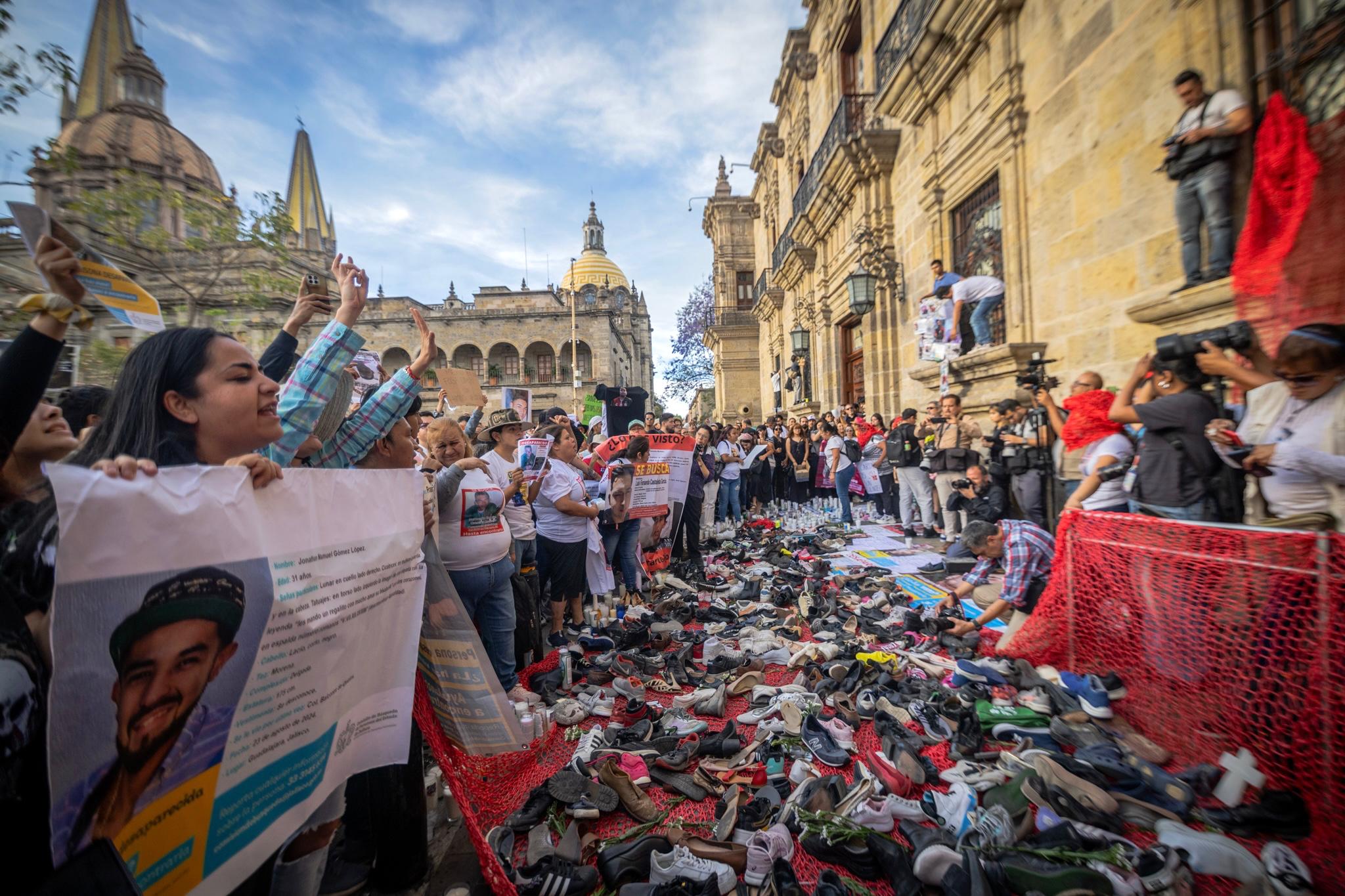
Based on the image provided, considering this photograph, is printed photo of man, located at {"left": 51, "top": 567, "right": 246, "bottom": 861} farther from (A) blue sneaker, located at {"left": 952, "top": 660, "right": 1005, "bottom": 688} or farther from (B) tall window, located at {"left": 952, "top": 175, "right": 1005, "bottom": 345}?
(B) tall window, located at {"left": 952, "top": 175, "right": 1005, "bottom": 345}

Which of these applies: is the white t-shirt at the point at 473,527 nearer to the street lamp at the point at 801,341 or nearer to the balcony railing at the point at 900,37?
the balcony railing at the point at 900,37

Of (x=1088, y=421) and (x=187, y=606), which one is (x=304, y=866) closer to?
(x=187, y=606)

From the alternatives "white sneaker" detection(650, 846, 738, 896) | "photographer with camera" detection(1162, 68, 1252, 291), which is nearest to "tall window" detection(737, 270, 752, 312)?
"photographer with camera" detection(1162, 68, 1252, 291)

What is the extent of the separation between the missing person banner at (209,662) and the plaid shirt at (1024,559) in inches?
180

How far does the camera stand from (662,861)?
2.39 m

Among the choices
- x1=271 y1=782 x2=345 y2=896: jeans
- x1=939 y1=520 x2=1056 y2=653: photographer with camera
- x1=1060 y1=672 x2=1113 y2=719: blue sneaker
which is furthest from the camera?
x1=939 y1=520 x2=1056 y2=653: photographer with camera

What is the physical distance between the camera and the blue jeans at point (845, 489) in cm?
1095

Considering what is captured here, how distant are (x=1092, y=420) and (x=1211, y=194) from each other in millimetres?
2089

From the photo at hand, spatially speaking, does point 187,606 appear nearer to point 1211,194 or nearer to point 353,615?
point 353,615

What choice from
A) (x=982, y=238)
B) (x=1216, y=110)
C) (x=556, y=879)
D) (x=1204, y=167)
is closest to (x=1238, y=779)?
(x=556, y=879)

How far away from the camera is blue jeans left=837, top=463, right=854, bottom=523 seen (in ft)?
35.9

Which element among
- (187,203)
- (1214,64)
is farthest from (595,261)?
(1214,64)

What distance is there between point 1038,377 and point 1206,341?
265 cm

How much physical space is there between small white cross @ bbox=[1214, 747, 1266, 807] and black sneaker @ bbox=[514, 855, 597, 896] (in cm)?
306
